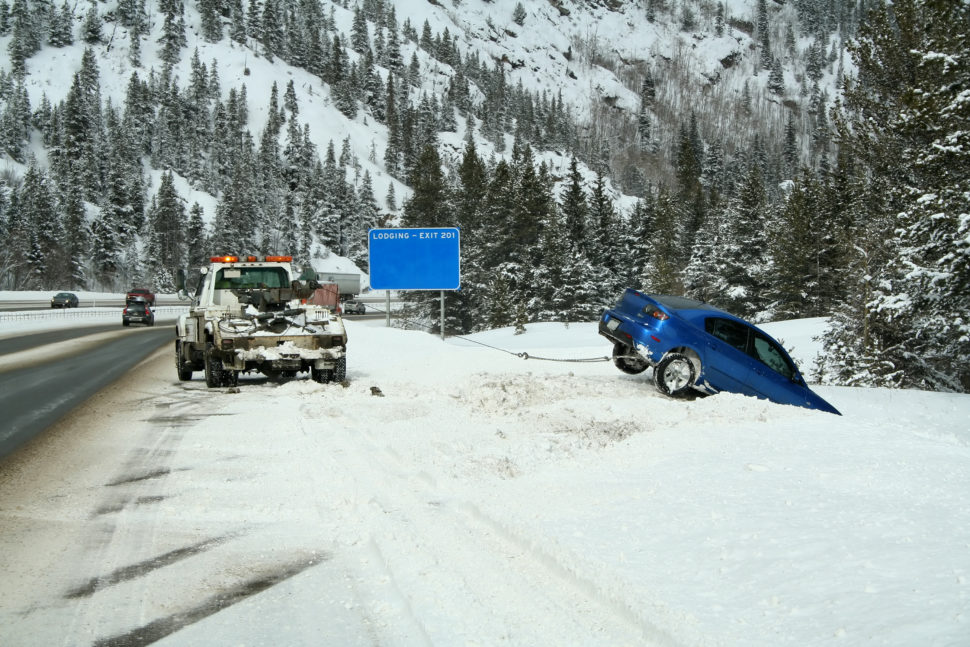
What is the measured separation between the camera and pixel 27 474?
5684mm

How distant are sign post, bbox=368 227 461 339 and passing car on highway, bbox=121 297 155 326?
23028 mm

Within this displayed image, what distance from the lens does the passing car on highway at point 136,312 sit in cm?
4062

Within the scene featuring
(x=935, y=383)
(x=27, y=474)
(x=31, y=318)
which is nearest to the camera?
(x=27, y=474)

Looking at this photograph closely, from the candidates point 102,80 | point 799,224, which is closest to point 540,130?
point 102,80

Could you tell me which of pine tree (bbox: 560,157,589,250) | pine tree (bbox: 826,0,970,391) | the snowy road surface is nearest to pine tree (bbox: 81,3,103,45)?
pine tree (bbox: 560,157,589,250)

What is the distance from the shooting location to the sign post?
25.2 m

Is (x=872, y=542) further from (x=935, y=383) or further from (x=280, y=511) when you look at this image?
(x=935, y=383)

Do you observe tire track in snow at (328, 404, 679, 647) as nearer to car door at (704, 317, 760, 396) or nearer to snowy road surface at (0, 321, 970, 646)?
snowy road surface at (0, 321, 970, 646)

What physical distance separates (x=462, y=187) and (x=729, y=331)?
5153 centimetres

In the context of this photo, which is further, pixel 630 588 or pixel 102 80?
pixel 102 80

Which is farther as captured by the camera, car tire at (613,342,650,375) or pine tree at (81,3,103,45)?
pine tree at (81,3,103,45)

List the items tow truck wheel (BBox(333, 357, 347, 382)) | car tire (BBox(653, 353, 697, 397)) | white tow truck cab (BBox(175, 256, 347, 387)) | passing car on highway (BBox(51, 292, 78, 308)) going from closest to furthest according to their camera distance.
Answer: car tire (BBox(653, 353, 697, 397)) → white tow truck cab (BBox(175, 256, 347, 387)) → tow truck wheel (BBox(333, 357, 347, 382)) → passing car on highway (BBox(51, 292, 78, 308))

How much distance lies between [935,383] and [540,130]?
7438 inches

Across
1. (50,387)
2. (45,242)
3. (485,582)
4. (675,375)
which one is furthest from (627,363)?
(45,242)
